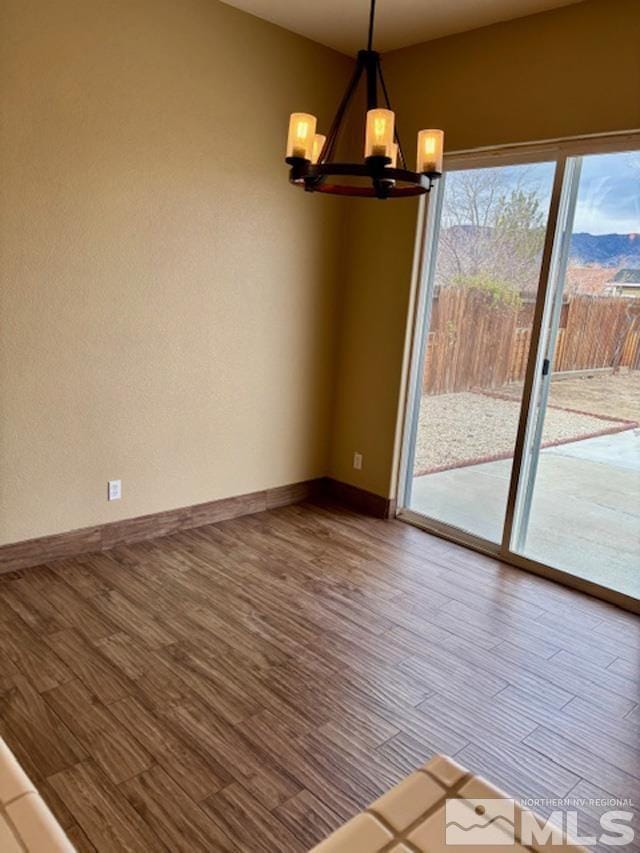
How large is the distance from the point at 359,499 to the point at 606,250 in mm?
2285

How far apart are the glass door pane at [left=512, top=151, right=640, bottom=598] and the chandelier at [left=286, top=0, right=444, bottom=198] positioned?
4.93ft

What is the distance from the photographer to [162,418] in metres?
3.79

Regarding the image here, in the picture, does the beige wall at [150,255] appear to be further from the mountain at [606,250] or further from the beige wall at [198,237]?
the mountain at [606,250]

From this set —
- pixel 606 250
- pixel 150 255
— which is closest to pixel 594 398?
pixel 606 250

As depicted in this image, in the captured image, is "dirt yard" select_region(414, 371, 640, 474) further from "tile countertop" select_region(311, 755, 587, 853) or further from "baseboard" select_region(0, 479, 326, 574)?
"tile countertop" select_region(311, 755, 587, 853)

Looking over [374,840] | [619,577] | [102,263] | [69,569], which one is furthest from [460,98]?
[374,840]

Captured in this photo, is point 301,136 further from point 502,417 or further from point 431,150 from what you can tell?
point 502,417

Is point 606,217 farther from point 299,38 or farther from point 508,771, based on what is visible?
point 508,771

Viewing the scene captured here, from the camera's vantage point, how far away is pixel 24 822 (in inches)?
48.9

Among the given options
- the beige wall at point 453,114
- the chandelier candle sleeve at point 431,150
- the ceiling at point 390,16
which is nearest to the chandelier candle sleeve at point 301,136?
the chandelier candle sleeve at point 431,150

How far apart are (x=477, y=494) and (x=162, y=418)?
6.58ft

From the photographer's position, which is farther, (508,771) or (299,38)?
(299,38)

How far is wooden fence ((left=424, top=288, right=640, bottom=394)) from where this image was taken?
3354 mm

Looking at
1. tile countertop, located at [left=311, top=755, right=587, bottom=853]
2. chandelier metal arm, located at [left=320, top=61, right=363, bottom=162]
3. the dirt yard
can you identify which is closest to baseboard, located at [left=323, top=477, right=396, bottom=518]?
the dirt yard
